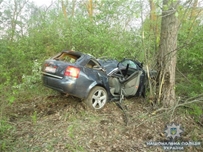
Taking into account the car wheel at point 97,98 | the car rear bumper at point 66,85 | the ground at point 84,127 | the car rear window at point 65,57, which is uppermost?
the car rear window at point 65,57

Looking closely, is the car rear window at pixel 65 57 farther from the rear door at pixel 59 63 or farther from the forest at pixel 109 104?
the forest at pixel 109 104

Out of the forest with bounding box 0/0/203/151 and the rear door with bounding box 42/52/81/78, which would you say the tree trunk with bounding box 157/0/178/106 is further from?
the rear door with bounding box 42/52/81/78

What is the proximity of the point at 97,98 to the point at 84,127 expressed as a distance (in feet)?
3.50

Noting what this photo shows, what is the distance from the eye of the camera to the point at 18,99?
5.27m

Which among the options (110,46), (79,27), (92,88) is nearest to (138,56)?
(110,46)

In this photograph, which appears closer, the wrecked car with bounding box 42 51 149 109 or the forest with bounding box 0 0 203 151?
the forest with bounding box 0 0 203 151

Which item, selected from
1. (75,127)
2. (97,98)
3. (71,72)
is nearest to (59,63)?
(71,72)

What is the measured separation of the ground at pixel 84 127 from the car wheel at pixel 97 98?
0.17 meters

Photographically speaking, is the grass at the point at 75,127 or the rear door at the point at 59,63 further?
the rear door at the point at 59,63

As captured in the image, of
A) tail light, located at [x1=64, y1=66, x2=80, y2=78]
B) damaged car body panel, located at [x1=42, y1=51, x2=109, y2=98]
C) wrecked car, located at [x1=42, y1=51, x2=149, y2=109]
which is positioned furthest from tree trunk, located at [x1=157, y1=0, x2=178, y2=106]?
tail light, located at [x1=64, y1=66, x2=80, y2=78]

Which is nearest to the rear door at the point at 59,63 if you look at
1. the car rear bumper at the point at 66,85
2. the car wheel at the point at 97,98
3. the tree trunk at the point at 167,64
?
the car rear bumper at the point at 66,85

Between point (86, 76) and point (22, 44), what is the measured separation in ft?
16.5

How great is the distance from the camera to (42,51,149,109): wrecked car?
417cm

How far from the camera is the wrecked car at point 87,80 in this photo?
13.7 ft
